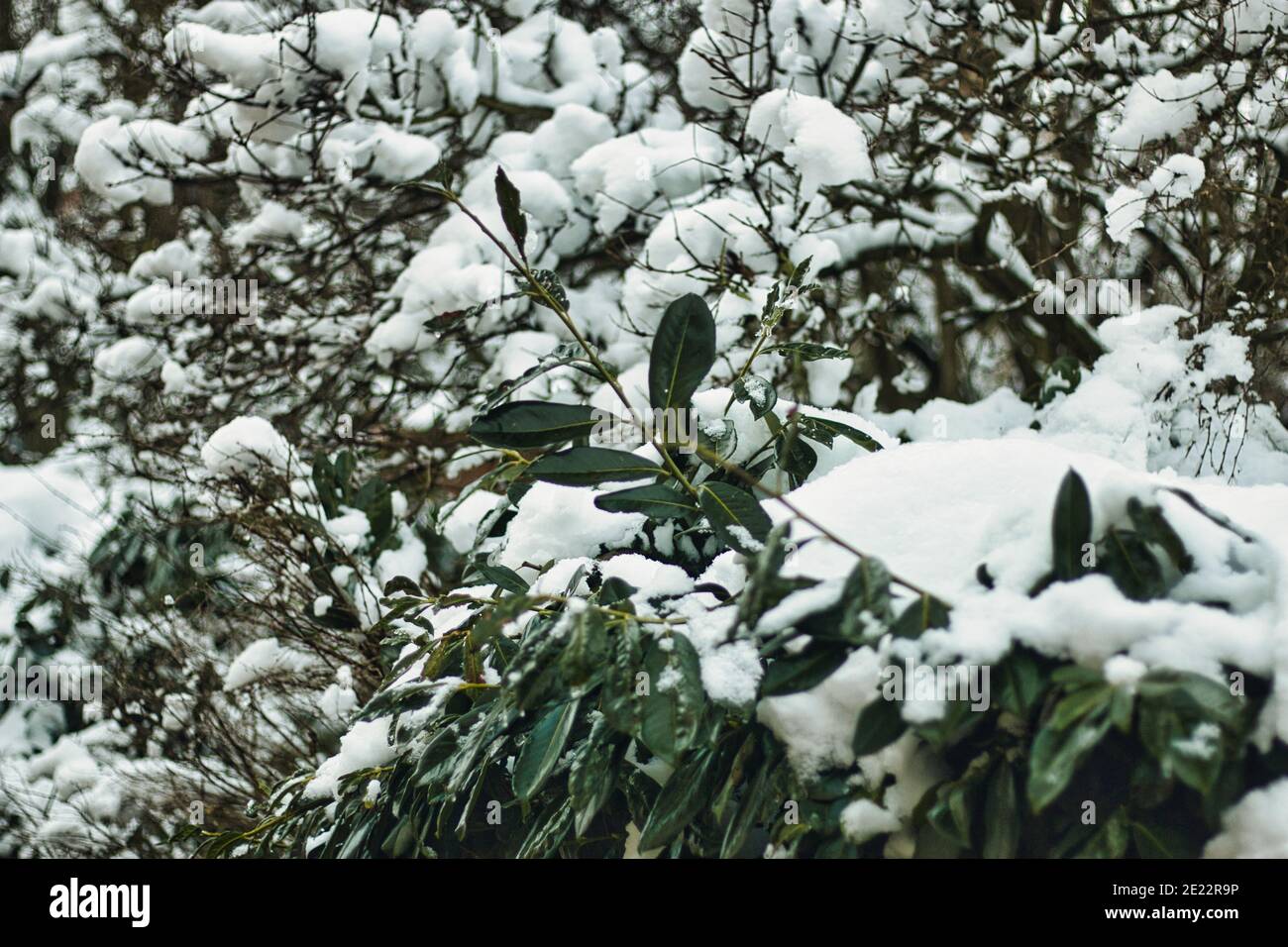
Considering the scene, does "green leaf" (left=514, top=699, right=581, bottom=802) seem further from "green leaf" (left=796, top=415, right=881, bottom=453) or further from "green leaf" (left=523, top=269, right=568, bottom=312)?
"green leaf" (left=796, top=415, right=881, bottom=453)

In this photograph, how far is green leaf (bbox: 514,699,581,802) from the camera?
1.26 m

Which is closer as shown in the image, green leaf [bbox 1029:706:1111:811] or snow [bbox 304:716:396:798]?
green leaf [bbox 1029:706:1111:811]

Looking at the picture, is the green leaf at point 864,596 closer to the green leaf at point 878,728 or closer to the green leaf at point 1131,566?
the green leaf at point 878,728

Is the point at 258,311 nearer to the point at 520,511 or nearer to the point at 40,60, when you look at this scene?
the point at 40,60

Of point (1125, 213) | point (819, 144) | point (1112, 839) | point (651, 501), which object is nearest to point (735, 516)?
point (651, 501)

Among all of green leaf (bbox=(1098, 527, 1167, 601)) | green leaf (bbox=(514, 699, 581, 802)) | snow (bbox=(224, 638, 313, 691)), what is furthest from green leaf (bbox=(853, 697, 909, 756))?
snow (bbox=(224, 638, 313, 691))

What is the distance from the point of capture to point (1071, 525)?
108 cm

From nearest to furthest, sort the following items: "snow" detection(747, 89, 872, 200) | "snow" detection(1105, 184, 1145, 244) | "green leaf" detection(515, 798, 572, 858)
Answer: "green leaf" detection(515, 798, 572, 858) → "snow" detection(1105, 184, 1145, 244) → "snow" detection(747, 89, 872, 200)

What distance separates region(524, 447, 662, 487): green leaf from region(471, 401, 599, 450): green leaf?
0.15 ft

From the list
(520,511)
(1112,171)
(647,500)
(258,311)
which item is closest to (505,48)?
(258,311)

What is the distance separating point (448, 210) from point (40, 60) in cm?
279

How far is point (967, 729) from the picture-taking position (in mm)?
1100

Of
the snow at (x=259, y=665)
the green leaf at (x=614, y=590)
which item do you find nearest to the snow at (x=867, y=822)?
the green leaf at (x=614, y=590)
